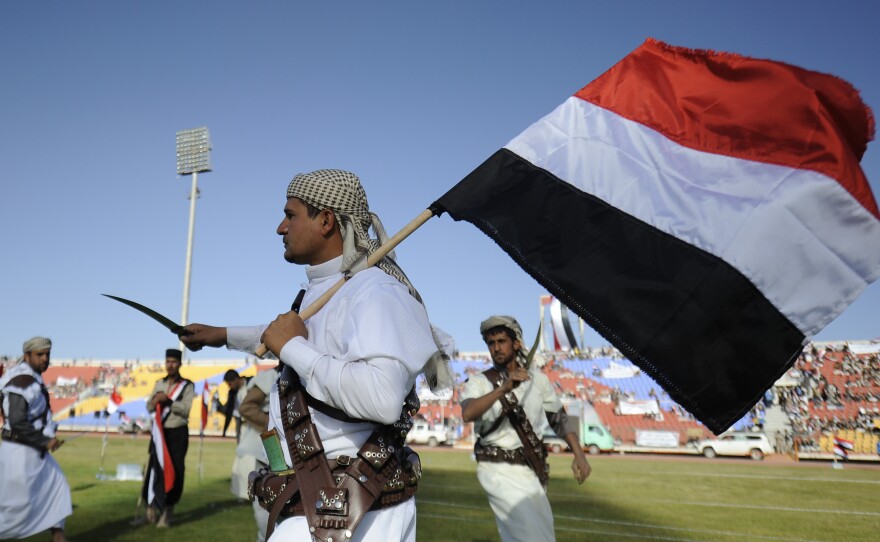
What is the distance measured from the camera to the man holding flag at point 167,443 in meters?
9.71

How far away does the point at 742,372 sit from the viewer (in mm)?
2928

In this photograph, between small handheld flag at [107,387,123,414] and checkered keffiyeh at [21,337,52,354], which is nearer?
checkered keffiyeh at [21,337,52,354]

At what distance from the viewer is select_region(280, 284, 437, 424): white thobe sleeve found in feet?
7.59

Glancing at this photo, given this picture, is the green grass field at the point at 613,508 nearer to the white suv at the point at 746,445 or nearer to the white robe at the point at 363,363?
the white robe at the point at 363,363

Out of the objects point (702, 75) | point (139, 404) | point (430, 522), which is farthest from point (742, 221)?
point (139, 404)

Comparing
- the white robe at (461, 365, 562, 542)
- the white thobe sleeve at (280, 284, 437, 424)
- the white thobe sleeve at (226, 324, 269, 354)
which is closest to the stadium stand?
the white robe at (461, 365, 562, 542)

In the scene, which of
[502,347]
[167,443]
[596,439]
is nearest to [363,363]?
[502,347]

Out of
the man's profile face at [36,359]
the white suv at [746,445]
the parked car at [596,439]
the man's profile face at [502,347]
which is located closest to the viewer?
the man's profile face at [502,347]

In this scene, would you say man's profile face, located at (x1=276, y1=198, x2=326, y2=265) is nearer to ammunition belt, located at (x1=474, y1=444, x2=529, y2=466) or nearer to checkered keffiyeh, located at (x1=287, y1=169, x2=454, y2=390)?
checkered keffiyeh, located at (x1=287, y1=169, x2=454, y2=390)

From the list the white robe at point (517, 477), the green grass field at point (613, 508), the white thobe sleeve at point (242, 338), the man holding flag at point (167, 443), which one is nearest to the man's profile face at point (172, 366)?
the man holding flag at point (167, 443)

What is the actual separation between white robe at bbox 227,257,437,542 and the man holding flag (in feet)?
26.6

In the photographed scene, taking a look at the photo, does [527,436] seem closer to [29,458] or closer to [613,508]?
[29,458]

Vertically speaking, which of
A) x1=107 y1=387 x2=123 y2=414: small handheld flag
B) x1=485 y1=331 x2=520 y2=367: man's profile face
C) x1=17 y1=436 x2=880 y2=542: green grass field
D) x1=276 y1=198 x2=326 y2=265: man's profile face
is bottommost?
x1=17 y1=436 x2=880 y2=542: green grass field

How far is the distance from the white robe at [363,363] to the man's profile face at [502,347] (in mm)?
3714
